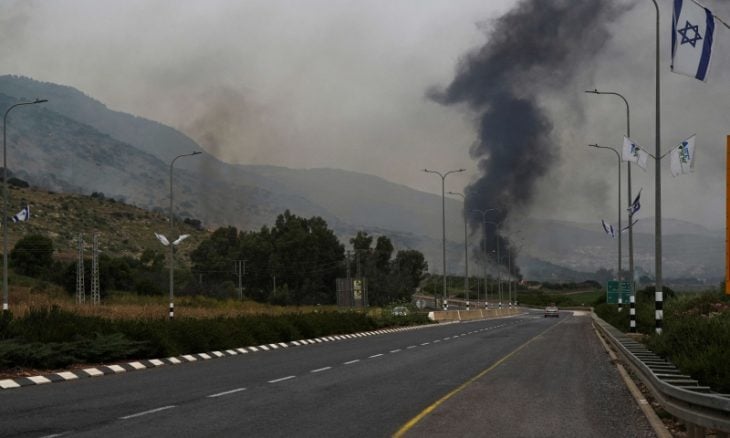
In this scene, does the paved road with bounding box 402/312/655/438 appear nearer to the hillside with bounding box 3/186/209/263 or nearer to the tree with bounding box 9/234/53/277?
the tree with bounding box 9/234/53/277

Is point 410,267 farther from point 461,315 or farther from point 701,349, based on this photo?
point 701,349

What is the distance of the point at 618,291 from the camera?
190ft

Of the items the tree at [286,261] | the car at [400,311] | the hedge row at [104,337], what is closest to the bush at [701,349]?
the hedge row at [104,337]

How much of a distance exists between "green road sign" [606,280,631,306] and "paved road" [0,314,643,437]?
1213 inches

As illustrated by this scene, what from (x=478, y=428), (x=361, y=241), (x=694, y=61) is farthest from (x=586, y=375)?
(x=361, y=241)

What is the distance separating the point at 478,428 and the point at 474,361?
46.0ft

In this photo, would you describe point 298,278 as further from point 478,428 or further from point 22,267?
point 478,428

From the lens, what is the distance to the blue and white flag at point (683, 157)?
29094 mm

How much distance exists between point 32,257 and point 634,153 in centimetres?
7801

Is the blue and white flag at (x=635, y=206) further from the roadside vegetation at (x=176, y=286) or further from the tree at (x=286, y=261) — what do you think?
the tree at (x=286, y=261)

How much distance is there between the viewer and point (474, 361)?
26375mm

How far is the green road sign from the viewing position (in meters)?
57.2

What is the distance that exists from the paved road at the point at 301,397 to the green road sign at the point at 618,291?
1213 inches

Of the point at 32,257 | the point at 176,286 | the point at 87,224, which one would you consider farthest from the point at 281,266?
the point at 32,257
